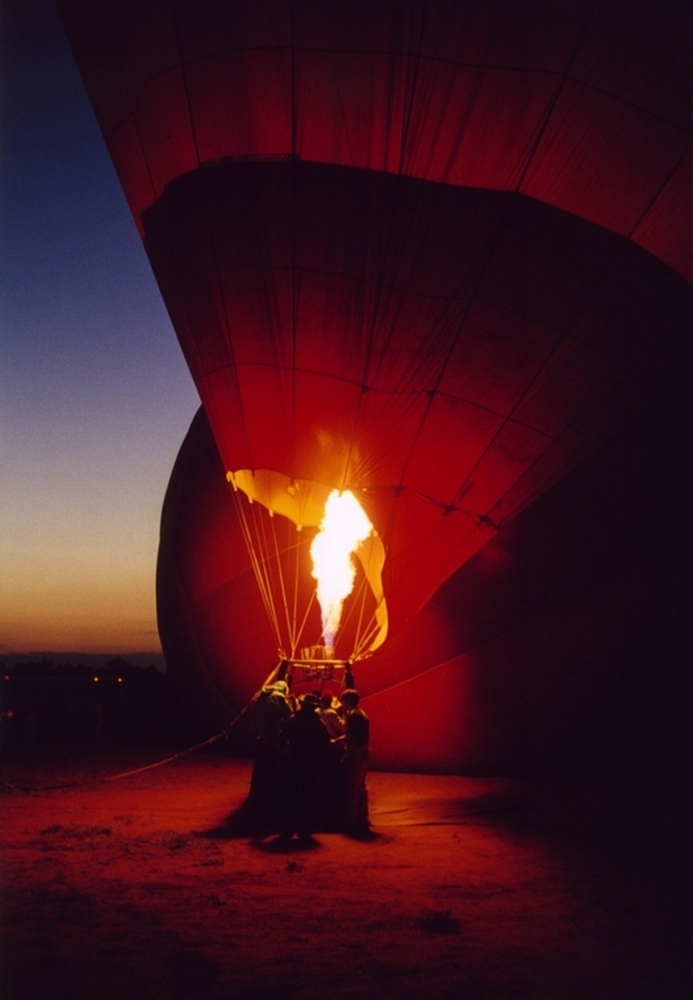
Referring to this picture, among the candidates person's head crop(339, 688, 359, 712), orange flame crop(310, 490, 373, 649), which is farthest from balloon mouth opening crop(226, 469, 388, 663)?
person's head crop(339, 688, 359, 712)

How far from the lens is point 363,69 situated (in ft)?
17.0

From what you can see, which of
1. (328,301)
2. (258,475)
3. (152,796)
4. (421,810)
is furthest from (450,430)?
(152,796)

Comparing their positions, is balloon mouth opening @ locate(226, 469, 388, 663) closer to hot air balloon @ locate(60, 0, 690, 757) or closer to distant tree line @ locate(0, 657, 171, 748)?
hot air balloon @ locate(60, 0, 690, 757)

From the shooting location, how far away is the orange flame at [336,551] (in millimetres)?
6320

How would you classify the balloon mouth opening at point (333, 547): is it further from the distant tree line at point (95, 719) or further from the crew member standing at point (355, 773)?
the distant tree line at point (95, 719)

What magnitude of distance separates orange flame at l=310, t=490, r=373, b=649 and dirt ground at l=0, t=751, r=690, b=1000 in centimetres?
149

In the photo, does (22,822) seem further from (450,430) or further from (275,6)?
(275,6)

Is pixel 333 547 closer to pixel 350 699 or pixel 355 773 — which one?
pixel 350 699

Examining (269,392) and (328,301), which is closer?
(328,301)

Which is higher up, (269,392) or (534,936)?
(269,392)

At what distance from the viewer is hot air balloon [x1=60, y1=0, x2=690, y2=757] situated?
513 cm

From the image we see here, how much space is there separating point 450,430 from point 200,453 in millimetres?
4156

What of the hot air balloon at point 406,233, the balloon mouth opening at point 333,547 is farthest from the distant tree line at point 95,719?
the hot air balloon at point 406,233

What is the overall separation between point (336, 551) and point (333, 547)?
0.12 ft
